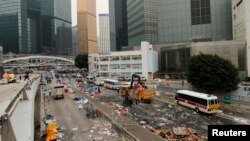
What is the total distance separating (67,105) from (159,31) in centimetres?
6524

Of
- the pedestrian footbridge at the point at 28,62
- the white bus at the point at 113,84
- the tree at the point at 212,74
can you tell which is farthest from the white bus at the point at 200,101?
the pedestrian footbridge at the point at 28,62

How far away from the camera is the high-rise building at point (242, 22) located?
6556 cm

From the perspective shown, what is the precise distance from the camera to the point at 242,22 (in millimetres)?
74188

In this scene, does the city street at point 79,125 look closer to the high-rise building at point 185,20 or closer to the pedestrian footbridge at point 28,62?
the high-rise building at point 185,20

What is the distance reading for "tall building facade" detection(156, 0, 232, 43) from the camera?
3669 inches

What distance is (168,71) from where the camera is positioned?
8788cm

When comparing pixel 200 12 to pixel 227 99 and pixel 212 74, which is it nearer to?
pixel 212 74

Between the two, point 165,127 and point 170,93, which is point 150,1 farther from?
point 165,127

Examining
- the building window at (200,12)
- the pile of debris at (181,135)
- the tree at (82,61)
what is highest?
the building window at (200,12)

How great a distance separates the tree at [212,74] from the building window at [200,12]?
49389 millimetres

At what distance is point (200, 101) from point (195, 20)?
64.6m

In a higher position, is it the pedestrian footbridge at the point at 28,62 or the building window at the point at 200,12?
the building window at the point at 200,12

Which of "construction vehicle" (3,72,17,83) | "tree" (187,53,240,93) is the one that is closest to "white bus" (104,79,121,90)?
"tree" (187,53,240,93)

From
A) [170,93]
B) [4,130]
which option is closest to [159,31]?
[170,93]
